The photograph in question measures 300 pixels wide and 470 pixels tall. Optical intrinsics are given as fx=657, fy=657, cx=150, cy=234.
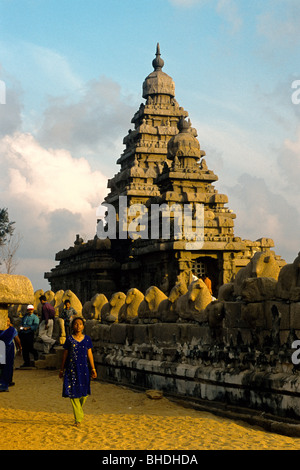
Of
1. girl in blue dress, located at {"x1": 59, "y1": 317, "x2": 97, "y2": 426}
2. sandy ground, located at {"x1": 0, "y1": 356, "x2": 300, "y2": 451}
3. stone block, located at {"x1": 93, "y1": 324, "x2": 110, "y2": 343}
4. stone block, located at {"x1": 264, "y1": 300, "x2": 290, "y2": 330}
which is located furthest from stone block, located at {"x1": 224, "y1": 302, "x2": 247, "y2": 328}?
stone block, located at {"x1": 93, "y1": 324, "x2": 110, "y2": 343}

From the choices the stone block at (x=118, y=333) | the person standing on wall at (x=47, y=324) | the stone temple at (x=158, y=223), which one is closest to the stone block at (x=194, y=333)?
the stone block at (x=118, y=333)

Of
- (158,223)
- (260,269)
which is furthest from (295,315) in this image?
(158,223)

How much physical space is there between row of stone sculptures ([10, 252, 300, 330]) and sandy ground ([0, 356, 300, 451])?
146 cm

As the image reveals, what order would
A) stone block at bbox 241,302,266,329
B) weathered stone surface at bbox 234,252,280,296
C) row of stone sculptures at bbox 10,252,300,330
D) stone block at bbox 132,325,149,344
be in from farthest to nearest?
1. stone block at bbox 132,325,149,344
2. weathered stone surface at bbox 234,252,280,296
3. stone block at bbox 241,302,266,329
4. row of stone sculptures at bbox 10,252,300,330

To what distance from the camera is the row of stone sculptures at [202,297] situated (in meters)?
8.18

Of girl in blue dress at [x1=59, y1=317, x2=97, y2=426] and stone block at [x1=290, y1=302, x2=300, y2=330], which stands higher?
stone block at [x1=290, y1=302, x2=300, y2=330]

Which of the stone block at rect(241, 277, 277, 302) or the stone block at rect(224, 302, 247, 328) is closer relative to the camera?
the stone block at rect(241, 277, 277, 302)

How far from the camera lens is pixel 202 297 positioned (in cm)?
1045

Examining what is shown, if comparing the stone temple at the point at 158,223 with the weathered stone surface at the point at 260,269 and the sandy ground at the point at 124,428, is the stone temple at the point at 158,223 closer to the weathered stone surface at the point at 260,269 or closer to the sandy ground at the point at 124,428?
the weathered stone surface at the point at 260,269

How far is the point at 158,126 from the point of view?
34875 millimetres

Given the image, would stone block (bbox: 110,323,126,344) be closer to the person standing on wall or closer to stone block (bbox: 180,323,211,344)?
stone block (bbox: 180,323,211,344)

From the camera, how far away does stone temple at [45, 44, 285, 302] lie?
78.3 feet

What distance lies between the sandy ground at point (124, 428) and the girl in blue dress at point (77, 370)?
301 millimetres
